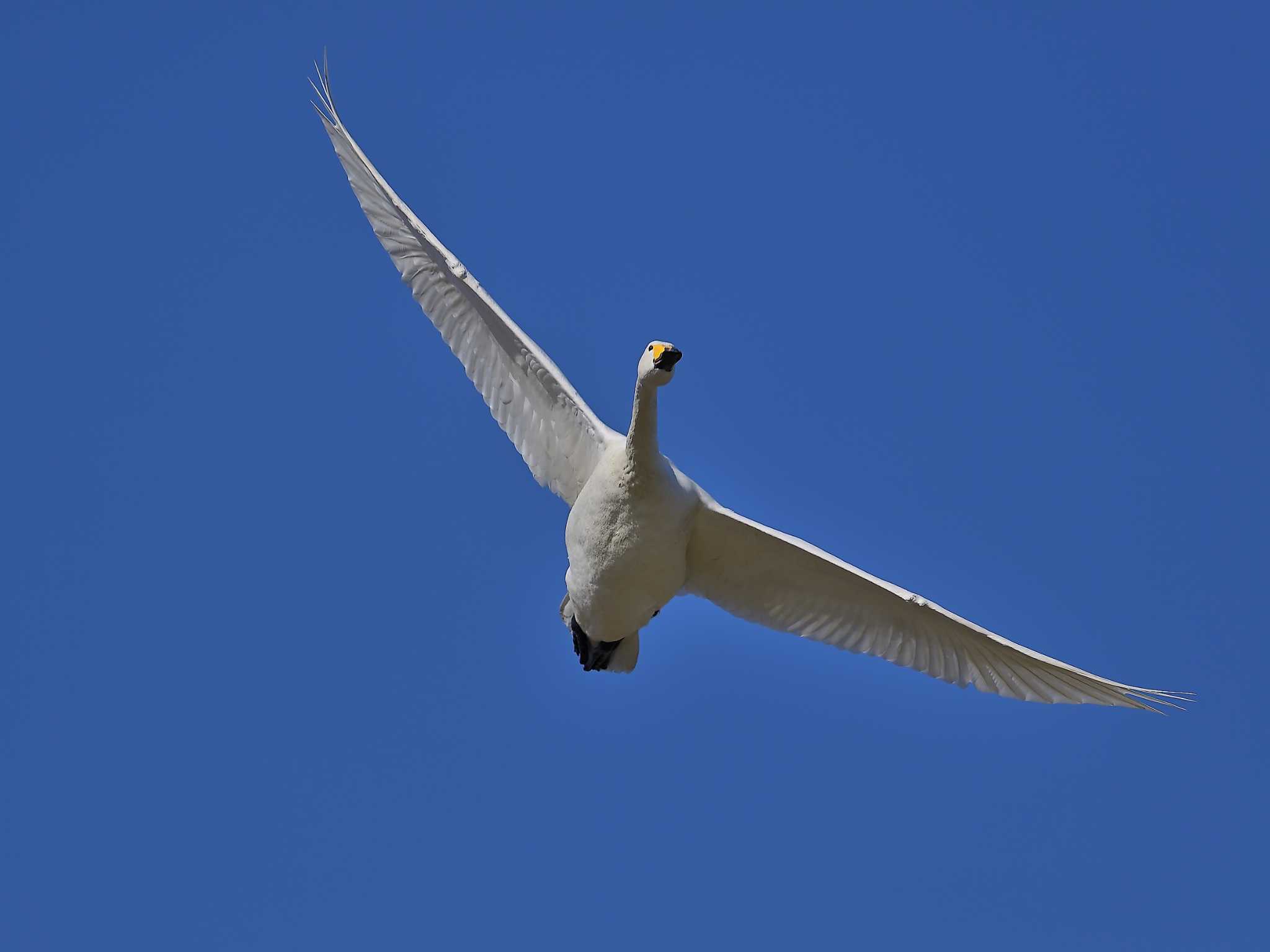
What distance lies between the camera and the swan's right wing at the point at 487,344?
16016 mm

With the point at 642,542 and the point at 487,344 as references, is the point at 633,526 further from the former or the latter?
the point at 487,344

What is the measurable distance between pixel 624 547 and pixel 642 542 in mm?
170

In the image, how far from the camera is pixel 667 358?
581 inches

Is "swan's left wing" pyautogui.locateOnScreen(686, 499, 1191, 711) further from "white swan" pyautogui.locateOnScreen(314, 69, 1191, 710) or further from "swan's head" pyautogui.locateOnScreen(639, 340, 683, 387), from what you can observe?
"swan's head" pyautogui.locateOnScreen(639, 340, 683, 387)

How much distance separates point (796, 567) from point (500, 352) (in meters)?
3.59

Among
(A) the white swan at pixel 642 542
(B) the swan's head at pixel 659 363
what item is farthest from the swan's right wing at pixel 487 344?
(B) the swan's head at pixel 659 363

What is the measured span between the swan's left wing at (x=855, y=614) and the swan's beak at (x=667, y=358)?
1.59 meters

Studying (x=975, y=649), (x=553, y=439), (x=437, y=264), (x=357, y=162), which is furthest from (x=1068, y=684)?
(x=357, y=162)

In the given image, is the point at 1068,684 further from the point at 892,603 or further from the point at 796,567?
the point at 796,567

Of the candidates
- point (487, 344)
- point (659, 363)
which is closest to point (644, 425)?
point (659, 363)

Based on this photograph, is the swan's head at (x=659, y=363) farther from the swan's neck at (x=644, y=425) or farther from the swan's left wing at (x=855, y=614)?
the swan's left wing at (x=855, y=614)

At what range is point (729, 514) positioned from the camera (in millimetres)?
15672

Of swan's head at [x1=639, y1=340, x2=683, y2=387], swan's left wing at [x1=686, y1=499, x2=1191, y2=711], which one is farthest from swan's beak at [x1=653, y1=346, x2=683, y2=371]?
swan's left wing at [x1=686, y1=499, x2=1191, y2=711]

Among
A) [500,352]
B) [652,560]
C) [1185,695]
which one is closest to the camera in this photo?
[1185,695]
